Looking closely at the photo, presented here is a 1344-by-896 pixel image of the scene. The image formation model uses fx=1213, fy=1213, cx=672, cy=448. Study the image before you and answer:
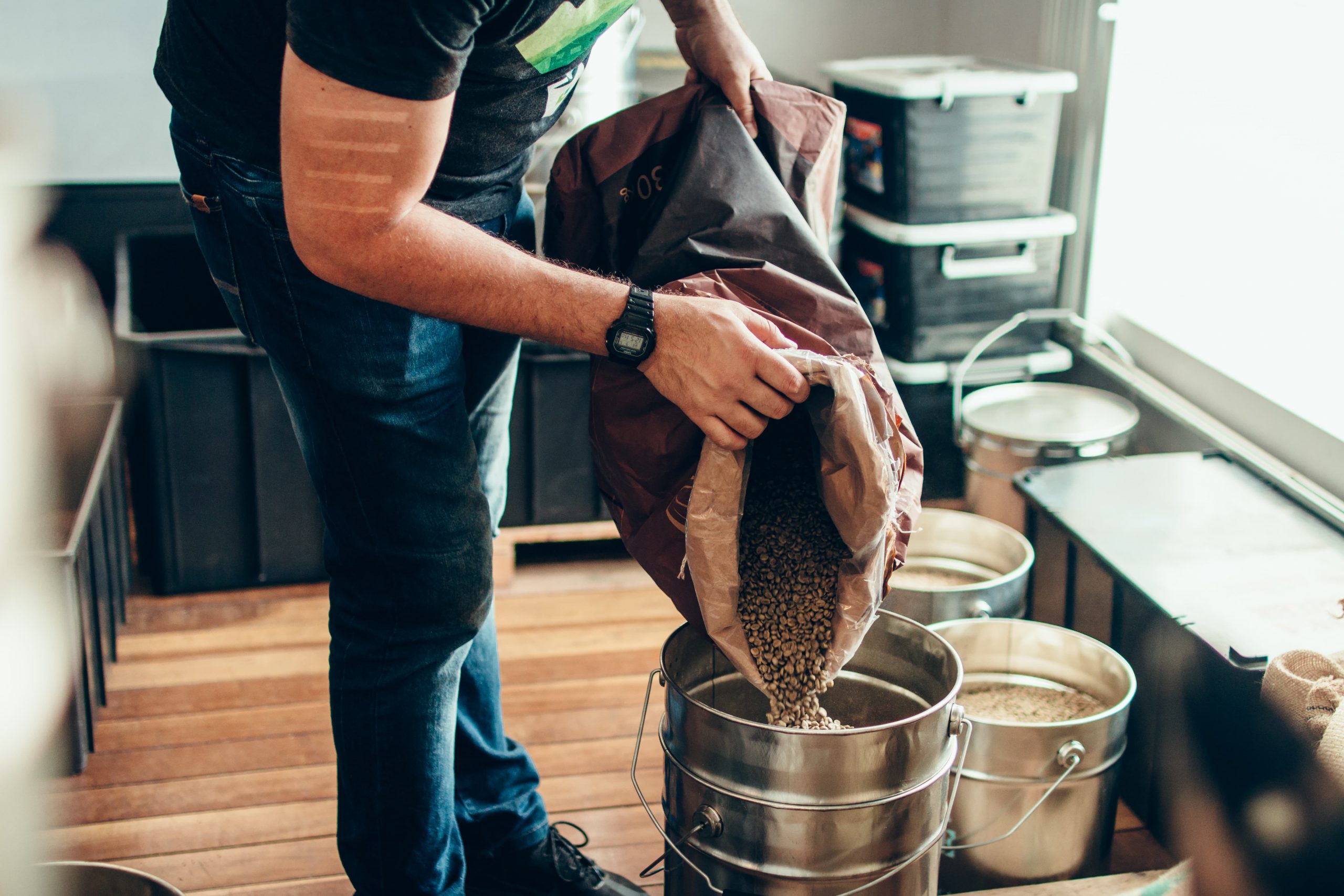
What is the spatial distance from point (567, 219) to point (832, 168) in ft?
1.04

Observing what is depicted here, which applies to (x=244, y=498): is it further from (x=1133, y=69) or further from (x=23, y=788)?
(x=1133, y=69)

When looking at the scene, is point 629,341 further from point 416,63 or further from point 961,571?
point 961,571

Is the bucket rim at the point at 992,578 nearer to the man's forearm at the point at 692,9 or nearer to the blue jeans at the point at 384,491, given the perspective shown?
the blue jeans at the point at 384,491

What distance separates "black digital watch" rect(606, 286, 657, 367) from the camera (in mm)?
1049

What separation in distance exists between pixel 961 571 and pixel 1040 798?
46 cm

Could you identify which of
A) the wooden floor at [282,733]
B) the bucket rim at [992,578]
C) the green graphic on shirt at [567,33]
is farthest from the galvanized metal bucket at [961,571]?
the green graphic on shirt at [567,33]

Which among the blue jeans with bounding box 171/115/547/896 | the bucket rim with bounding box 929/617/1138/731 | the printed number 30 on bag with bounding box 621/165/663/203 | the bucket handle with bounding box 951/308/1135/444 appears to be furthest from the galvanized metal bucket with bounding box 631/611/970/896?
the bucket handle with bounding box 951/308/1135/444

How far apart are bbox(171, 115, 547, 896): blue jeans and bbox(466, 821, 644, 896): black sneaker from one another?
0.12 metres

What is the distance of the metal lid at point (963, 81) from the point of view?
2078 mm

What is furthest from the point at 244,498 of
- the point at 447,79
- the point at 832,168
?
the point at 447,79

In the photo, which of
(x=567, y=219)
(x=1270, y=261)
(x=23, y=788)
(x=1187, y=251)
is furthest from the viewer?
(x=1187, y=251)

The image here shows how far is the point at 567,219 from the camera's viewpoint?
129 cm

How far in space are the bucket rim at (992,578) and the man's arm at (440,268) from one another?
0.50m

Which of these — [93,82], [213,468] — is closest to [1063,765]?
[213,468]
